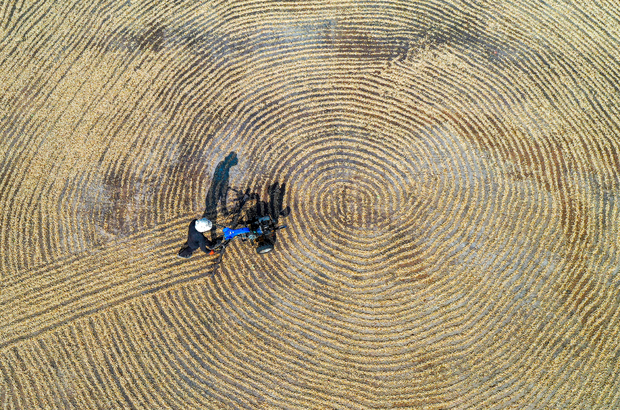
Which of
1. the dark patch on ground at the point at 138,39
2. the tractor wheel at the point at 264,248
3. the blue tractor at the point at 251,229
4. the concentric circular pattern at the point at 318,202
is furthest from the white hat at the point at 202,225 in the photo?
the dark patch on ground at the point at 138,39

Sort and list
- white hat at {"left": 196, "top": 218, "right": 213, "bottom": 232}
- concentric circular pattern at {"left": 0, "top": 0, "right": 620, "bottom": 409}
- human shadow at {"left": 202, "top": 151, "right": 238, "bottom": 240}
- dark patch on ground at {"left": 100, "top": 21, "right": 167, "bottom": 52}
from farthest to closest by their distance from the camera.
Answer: dark patch on ground at {"left": 100, "top": 21, "right": 167, "bottom": 52} → human shadow at {"left": 202, "top": 151, "right": 238, "bottom": 240} → concentric circular pattern at {"left": 0, "top": 0, "right": 620, "bottom": 409} → white hat at {"left": 196, "top": 218, "right": 213, "bottom": 232}

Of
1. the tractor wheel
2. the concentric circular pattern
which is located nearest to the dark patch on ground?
the concentric circular pattern

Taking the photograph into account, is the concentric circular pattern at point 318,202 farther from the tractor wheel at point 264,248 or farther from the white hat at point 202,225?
the white hat at point 202,225

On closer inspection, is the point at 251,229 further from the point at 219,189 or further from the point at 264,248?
the point at 219,189

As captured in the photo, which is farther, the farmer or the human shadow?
the human shadow

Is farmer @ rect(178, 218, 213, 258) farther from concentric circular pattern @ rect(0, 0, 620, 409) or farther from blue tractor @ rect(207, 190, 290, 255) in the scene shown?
concentric circular pattern @ rect(0, 0, 620, 409)
